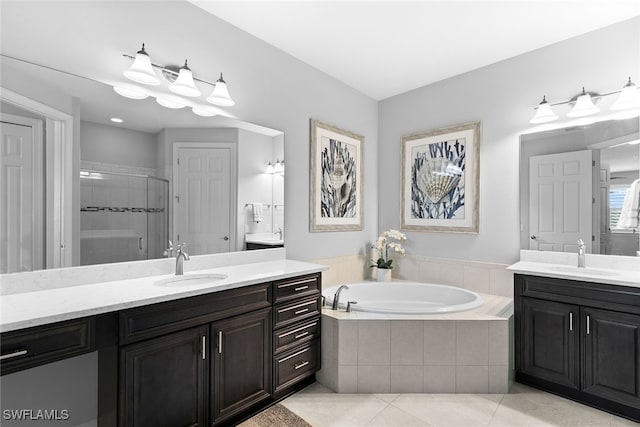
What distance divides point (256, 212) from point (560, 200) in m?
2.51

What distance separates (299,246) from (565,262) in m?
2.23

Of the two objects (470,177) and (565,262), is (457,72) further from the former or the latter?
(565,262)

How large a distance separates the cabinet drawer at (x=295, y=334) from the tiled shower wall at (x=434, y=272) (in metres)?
0.77

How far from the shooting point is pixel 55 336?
123 cm

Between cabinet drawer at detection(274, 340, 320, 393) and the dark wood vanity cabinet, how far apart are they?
153cm

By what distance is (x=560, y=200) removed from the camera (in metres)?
2.60

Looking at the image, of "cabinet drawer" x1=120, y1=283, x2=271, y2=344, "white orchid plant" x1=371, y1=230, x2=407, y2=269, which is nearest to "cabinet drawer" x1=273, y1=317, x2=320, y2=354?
"cabinet drawer" x1=120, y1=283, x2=271, y2=344

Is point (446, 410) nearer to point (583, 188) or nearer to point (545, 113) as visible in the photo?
point (583, 188)

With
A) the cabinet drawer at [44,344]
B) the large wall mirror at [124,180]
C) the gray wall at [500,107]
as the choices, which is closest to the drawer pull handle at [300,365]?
the large wall mirror at [124,180]

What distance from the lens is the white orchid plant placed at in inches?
136

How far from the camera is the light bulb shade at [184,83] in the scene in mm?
2039

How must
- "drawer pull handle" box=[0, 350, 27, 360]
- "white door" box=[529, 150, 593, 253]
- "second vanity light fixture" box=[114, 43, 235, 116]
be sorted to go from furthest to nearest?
"white door" box=[529, 150, 593, 253] < "second vanity light fixture" box=[114, 43, 235, 116] < "drawer pull handle" box=[0, 350, 27, 360]

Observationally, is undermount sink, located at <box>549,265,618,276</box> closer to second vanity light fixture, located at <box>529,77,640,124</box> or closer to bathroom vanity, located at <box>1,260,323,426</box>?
second vanity light fixture, located at <box>529,77,640,124</box>

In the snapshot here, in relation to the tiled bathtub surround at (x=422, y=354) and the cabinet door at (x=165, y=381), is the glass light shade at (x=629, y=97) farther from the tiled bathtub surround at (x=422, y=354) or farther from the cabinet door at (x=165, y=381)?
the cabinet door at (x=165, y=381)
